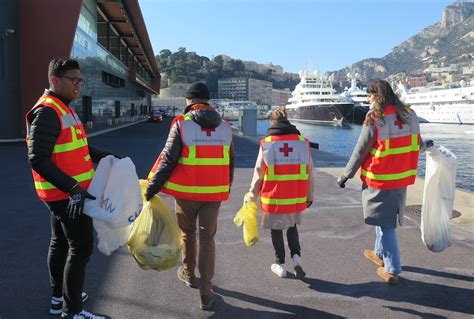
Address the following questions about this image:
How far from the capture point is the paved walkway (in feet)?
12.7

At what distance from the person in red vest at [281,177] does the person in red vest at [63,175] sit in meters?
1.78

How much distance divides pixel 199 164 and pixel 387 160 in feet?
6.07

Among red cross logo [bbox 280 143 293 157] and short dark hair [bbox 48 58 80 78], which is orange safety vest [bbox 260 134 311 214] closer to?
red cross logo [bbox 280 143 293 157]

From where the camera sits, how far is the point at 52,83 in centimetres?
339

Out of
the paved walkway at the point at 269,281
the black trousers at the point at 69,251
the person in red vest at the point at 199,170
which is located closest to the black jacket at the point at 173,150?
the person in red vest at the point at 199,170

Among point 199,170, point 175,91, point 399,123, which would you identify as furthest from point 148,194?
point 175,91

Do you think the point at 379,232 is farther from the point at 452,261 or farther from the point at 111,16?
the point at 111,16

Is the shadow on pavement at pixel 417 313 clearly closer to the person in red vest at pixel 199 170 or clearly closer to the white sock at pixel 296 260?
the white sock at pixel 296 260

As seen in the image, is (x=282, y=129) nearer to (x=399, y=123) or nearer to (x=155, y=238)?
(x=399, y=123)

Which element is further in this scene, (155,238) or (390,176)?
(390,176)

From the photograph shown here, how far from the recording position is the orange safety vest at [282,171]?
4.62 meters

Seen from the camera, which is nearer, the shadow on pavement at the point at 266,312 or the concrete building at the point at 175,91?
the shadow on pavement at the point at 266,312

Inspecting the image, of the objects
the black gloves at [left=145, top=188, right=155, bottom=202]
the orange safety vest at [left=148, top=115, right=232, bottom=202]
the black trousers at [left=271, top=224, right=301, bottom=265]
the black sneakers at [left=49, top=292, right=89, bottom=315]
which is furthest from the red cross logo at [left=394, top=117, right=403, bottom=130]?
the black sneakers at [left=49, top=292, right=89, bottom=315]

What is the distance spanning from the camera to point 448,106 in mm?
78500
